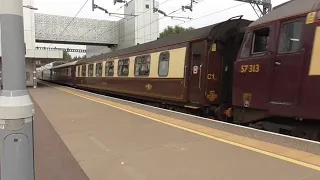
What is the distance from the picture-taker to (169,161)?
17.4ft

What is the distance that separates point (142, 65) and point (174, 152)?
8383 mm

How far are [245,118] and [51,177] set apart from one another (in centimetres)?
476

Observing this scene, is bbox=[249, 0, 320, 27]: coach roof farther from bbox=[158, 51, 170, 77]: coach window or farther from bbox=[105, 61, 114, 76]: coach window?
bbox=[105, 61, 114, 76]: coach window

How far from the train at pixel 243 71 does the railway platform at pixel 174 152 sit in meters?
0.72

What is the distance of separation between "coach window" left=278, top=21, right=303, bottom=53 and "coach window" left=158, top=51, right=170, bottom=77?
213 inches

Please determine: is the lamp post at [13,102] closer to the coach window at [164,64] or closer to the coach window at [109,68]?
the coach window at [164,64]

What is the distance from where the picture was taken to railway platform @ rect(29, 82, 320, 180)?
473 centimetres

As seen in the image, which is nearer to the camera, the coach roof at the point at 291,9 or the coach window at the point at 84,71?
the coach roof at the point at 291,9

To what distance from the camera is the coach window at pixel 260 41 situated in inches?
286

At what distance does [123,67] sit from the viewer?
16297 millimetres

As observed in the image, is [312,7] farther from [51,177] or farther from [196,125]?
[51,177]

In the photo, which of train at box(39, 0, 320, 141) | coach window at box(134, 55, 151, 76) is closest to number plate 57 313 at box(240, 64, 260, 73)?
train at box(39, 0, 320, 141)

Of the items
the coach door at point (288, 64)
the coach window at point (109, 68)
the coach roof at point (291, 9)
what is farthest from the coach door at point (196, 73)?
the coach window at point (109, 68)

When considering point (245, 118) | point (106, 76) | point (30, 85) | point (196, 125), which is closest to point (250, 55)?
point (245, 118)
